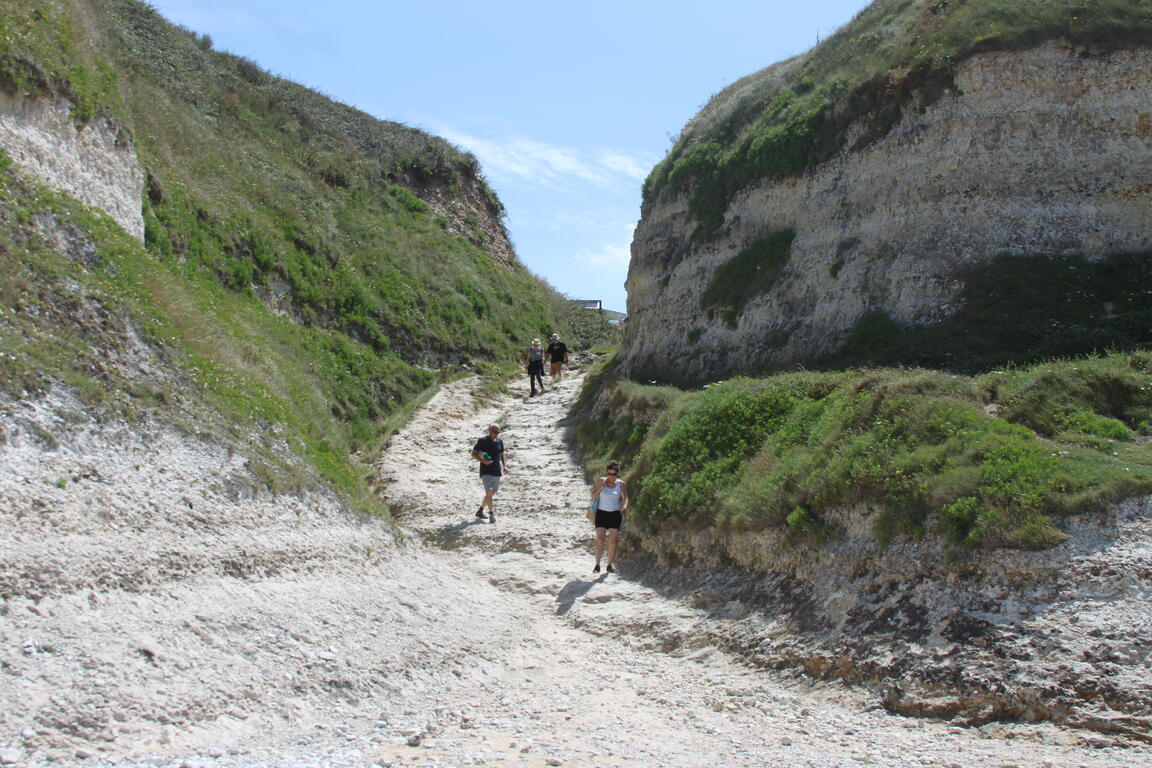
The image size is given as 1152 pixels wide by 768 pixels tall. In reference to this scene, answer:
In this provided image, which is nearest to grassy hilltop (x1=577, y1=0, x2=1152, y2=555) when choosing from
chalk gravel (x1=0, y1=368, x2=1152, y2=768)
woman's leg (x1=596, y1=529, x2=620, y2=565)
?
woman's leg (x1=596, y1=529, x2=620, y2=565)

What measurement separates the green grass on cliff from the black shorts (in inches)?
35.7

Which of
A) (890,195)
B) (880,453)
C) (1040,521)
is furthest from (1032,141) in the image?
(1040,521)

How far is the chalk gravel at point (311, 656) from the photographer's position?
706 centimetres

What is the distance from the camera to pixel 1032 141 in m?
17.1

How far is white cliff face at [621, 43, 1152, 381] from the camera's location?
54.0 ft

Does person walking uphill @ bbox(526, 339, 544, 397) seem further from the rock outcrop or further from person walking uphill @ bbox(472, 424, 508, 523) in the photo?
the rock outcrop

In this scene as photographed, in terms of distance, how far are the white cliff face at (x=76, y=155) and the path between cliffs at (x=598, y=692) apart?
319 inches

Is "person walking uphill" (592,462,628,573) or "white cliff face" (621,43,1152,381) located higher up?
"white cliff face" (621,43,1152,381)

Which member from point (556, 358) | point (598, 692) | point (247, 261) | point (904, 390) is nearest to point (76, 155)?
point (247, 261)

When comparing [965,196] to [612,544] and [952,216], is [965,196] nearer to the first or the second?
[952,216]

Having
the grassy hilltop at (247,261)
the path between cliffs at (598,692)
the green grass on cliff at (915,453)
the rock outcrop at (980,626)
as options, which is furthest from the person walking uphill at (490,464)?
the rock outcrop at (980,626)

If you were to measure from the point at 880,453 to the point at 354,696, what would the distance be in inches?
273

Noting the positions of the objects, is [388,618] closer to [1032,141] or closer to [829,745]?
[829,745]

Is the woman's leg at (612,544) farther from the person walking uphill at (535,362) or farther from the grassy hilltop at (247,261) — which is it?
the person walking uphill at (535,362)
